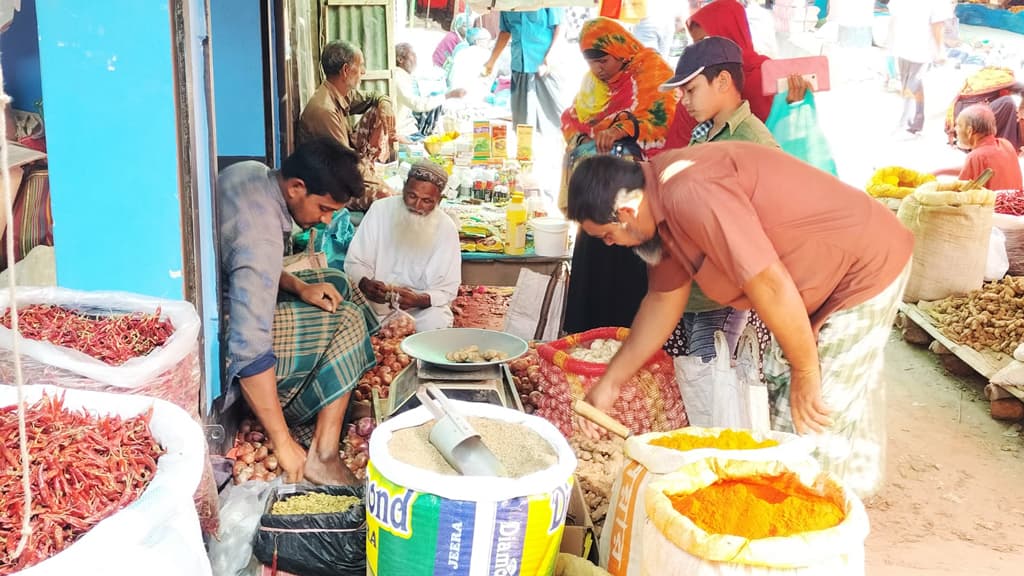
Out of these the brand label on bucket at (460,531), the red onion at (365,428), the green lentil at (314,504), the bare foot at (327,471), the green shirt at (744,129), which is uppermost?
the green shirt at (744,129)

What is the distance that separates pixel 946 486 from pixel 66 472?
3678 millimetres

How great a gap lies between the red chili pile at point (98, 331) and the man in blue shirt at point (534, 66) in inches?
285

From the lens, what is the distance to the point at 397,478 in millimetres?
1772

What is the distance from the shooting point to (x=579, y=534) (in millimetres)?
2354

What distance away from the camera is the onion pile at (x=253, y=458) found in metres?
3.16

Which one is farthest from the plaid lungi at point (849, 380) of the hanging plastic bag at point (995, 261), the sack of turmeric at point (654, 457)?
the hanging plastic bag at point (995, 261)

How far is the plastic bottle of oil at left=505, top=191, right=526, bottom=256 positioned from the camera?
5.05m

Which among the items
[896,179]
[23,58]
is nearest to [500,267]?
[23,58]

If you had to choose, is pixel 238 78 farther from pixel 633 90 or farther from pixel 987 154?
pixel 987 154

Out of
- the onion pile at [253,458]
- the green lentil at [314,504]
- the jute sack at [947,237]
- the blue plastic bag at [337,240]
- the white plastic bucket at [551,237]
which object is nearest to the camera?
the green lentil at [314,504]

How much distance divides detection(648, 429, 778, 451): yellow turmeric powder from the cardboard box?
0.33 meters

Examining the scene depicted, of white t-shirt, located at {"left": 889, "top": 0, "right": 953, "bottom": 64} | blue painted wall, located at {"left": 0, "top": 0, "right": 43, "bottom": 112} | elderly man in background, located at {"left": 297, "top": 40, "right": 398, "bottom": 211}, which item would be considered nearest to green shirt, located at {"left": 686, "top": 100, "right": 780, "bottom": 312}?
blue painted wall, located at {"left": 0, "top": 0, "right": 43, "bottom": 112}

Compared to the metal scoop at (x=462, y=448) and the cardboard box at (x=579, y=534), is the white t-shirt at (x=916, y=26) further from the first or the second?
the metal scoop at (x=462, y=448)

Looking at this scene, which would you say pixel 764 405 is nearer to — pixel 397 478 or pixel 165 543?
pixel 397 478
